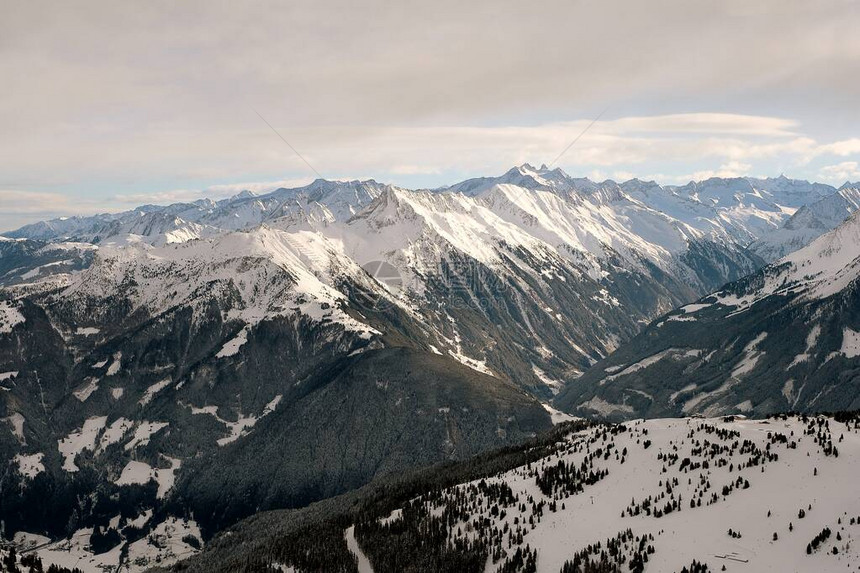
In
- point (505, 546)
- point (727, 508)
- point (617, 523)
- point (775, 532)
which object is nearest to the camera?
point (775, 532)

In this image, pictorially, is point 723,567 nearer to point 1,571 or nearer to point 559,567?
point 559,567

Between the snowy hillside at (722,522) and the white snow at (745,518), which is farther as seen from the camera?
the snowy hillside at (722,522)

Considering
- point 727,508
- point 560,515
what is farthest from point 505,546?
point 727,508

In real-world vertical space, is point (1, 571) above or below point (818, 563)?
below

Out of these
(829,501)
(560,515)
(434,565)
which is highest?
(829,501)

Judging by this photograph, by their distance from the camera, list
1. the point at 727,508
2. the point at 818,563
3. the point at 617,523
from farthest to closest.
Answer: the point at 617,523, the point at 727,508, the point at 818,563

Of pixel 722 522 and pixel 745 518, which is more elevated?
pixel 745 518

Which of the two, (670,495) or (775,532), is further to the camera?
(670,495)

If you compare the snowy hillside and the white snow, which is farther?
the snowy hillside

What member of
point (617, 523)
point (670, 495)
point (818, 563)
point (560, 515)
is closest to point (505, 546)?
point (560, 515)

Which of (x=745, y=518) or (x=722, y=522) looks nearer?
(x=745, y=518)

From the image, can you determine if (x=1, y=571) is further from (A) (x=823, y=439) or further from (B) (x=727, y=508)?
(A) (x=823, y=439)
